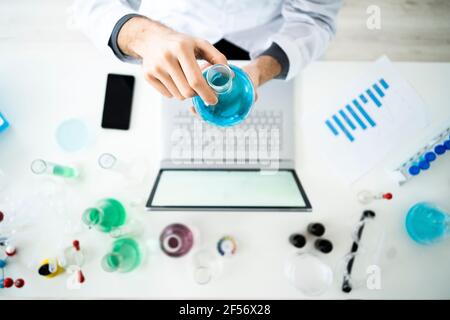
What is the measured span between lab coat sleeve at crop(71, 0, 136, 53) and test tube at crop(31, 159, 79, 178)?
14.9 inches

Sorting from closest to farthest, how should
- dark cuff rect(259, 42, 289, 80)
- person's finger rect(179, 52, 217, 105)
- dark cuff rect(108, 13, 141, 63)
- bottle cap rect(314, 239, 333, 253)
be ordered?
person's finger rect(179, 52, 217, 105) < dark cuff rect(108, 13, 141, 63) < dark cuff rect(259, 42, 289, 80) < bottle cap rect(314, 239, 333, 253)

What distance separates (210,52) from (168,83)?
0.09m

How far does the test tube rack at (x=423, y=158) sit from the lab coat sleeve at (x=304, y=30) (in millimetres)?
447

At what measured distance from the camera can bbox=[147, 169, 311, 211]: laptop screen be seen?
678 mm

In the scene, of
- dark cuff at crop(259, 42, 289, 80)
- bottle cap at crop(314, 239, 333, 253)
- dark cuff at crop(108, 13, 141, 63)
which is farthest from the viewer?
bottle cap at crop(314, 239, 333, 253)

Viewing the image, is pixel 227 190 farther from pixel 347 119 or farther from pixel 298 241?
pixel 347 119

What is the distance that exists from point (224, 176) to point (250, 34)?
501 millimetres

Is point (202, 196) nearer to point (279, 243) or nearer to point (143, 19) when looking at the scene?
point (279, 243)

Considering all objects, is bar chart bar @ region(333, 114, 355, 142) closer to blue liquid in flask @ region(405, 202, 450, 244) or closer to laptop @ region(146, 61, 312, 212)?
laptop @ region(146, 61, 312, 212)

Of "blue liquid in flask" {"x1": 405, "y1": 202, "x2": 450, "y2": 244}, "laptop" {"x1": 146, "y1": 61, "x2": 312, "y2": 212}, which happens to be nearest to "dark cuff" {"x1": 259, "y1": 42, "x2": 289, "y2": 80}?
"laptop" {"x1": 146, "y1": 61, "x2": 312, "y2": 212}

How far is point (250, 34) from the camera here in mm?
980

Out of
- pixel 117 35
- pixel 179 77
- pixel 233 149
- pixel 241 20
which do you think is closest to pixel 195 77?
pixel 179 77

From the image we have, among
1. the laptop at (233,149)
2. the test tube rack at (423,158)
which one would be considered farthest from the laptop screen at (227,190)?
the test tube rack at (423,158)
